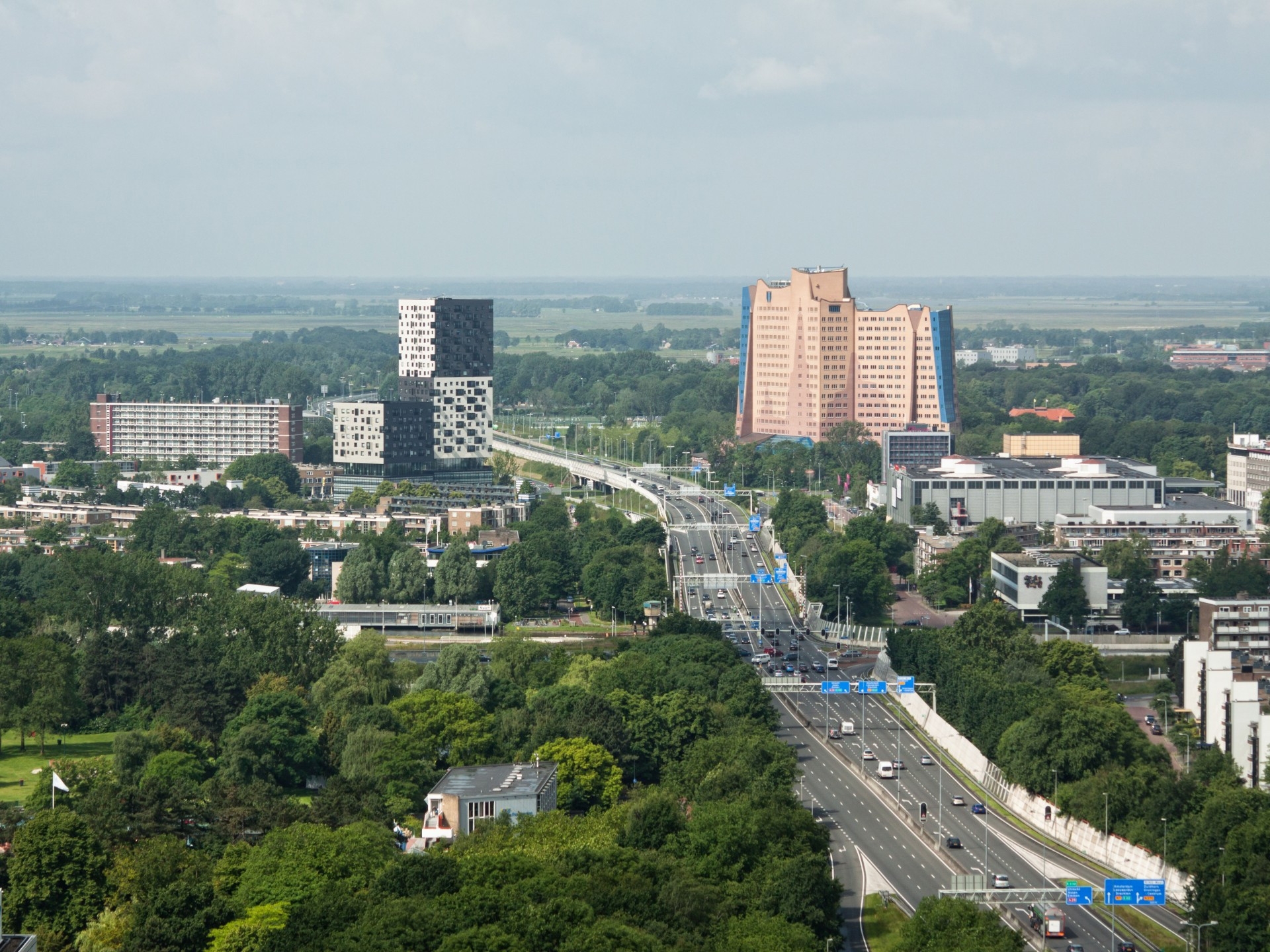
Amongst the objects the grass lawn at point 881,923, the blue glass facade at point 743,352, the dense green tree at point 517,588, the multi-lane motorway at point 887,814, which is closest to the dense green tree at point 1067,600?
the multi-lane motorway at point 887,814

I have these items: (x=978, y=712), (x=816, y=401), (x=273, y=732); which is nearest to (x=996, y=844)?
(x=978, y=712)

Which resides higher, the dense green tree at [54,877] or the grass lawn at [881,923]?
the dense green tree at [54,877]

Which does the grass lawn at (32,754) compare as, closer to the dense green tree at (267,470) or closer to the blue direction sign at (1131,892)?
the blue direction sign at (1131,892)

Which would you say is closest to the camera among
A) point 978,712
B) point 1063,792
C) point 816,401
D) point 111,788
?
point 111,788

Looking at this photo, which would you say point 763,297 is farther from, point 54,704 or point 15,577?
point 54,704

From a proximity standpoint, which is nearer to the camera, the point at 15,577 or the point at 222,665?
the point at 222,665

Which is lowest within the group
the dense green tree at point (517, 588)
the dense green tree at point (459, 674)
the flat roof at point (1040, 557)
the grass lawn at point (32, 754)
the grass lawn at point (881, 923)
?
the grass lawn at point (32, 754)
